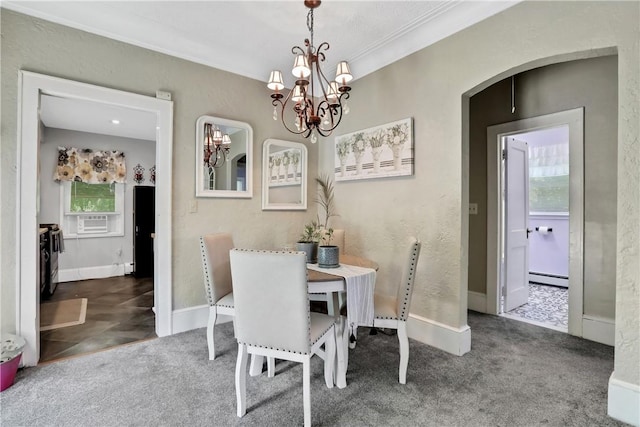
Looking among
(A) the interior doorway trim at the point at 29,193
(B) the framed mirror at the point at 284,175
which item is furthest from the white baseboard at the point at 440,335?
(A) the interior doorway trim at the point at 29,193

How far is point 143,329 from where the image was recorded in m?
2.99

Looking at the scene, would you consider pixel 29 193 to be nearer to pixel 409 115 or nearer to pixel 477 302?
pixel 409 115

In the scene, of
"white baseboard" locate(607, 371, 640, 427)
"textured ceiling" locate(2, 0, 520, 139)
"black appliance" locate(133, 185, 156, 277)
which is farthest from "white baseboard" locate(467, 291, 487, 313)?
"black appliance" locate(133, 185, 156, 277)

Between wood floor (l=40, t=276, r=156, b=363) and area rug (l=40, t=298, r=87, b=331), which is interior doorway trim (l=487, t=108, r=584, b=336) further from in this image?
area rug (l=40, t=298, r=87, b=331)

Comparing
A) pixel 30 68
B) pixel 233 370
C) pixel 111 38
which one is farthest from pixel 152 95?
pixel 233 370

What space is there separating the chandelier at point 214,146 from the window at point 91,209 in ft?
11.2

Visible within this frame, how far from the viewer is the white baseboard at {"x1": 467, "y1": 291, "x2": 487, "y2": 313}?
352 cm

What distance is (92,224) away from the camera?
5.25 meters

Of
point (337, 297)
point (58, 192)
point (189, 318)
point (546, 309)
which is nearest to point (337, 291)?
point (337, 297)

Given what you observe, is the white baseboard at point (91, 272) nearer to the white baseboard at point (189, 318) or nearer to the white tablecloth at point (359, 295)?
the white baseboard at point (189, 318)

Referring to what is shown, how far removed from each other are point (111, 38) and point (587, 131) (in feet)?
14.0

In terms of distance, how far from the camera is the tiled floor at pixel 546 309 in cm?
320

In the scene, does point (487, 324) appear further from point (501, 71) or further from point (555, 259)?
point (555, 259)

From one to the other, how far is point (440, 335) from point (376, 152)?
1.81 meters
